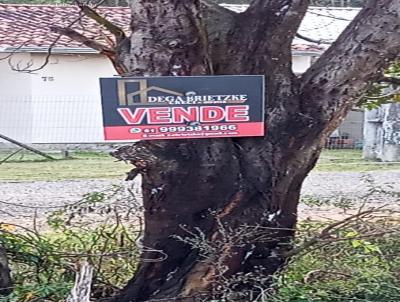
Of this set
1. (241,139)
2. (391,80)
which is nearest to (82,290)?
(241,139)

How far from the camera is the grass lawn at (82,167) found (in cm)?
1130

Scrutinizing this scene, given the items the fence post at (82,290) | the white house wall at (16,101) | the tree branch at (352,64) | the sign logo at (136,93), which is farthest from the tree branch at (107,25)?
the white house wall at (16,101)

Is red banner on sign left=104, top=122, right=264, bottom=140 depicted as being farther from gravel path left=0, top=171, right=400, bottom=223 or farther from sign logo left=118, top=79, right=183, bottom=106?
gravel path left=0, top=171, right=400, bottom=223

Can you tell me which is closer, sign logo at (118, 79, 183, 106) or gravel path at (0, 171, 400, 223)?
sign logo at (118, 79, 183, 106)

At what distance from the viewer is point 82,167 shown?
1262 cm

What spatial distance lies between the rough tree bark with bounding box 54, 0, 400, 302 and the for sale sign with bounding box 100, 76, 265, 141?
0.12 metres

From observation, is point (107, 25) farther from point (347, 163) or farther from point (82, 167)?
point (347, 163)

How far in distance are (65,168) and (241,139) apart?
9.51 metres

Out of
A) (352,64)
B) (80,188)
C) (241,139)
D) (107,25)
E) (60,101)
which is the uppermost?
(107,25)

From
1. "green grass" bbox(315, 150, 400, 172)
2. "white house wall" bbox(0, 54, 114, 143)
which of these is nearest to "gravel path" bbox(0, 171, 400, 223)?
"green grass" bbox(315, 150, 400, 172)

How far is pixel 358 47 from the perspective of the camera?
3.59 meters

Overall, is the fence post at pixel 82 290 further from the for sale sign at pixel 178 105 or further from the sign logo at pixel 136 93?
the sign logo at pixel 136 93

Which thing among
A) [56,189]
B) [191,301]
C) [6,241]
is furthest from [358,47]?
[56,189]

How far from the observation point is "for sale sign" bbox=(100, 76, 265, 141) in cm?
340
